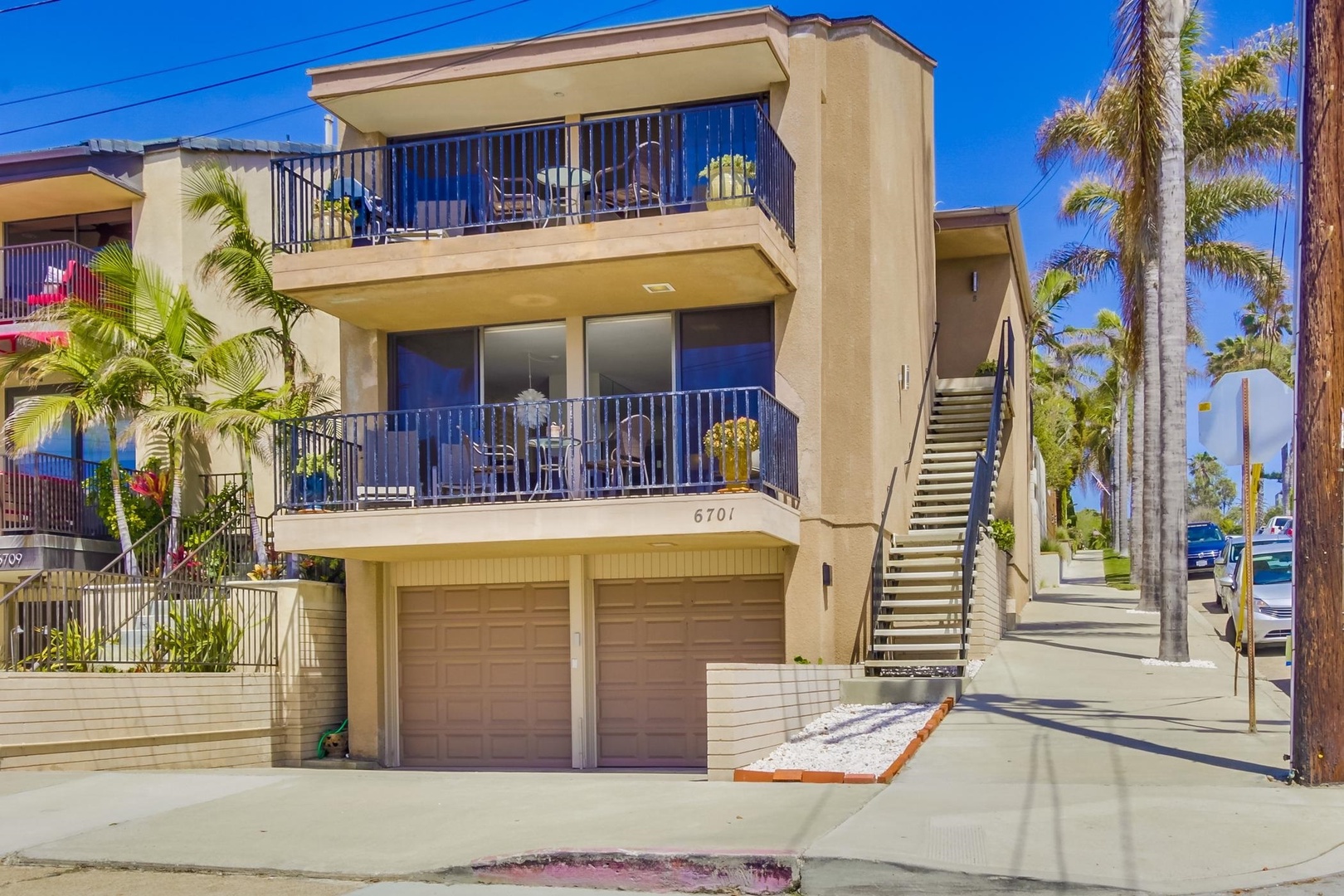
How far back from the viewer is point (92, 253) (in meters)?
23.0

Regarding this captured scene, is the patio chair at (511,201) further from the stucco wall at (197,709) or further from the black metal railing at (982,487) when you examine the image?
the black metal railing at (982,487)

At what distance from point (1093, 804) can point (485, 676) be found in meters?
9.71

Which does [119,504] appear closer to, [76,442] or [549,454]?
[76,442]

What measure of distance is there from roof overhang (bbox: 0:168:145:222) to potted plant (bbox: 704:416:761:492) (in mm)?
12854

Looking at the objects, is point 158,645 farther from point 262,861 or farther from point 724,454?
point 262,861

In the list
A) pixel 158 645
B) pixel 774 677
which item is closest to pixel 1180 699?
pixel 774 677

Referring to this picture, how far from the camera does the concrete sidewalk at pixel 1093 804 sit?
7770mm

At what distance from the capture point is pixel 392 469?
54.1 ft

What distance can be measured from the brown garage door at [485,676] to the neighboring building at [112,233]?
5.53 meters

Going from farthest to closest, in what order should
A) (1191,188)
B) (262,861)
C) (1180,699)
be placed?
1. (1191,188)
2. (1180,699)
3. (262,861)

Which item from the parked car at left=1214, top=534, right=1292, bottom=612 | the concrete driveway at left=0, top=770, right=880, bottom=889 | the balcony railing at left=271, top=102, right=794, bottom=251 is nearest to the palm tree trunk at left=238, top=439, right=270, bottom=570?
the balcony railing at left=271, top=102, right=794, bottom=251

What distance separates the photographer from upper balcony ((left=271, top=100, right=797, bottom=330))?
51.0ft

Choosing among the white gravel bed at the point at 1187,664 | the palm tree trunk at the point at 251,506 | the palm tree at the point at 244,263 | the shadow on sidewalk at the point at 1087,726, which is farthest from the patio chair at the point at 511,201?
the white gravel bed at the point at 1187,664

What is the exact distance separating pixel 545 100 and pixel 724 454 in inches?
217
